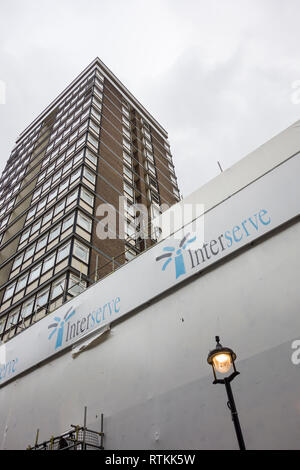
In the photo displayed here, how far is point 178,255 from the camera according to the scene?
1223 cm

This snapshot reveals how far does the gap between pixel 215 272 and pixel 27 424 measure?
341 inches

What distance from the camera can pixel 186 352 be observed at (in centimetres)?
990

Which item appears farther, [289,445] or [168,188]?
[168,188]

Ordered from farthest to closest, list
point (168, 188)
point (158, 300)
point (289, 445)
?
point (168, 188) → point (158, 300) → point (289, 445)

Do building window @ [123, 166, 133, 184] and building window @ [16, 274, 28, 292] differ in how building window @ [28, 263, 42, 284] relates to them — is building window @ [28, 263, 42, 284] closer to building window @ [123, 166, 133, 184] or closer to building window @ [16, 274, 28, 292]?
building window @ [16, 274, 28, 292]

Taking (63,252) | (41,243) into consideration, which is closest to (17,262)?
(41,243)

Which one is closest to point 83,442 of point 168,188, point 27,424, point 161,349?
point 161,349

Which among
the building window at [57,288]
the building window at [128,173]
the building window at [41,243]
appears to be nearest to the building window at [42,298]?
the building window at [57,288]

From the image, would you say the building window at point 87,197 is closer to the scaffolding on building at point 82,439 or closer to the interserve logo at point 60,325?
the interserve logo at point 60,325

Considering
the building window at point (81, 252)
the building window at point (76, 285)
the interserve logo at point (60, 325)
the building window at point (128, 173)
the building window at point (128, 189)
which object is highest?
the building window at point (128, 173)

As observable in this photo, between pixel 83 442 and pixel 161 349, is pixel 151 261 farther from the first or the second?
pixel 83 442

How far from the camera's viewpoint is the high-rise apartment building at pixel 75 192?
2244 centimetres

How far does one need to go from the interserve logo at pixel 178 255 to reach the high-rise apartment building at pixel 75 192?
252 cm

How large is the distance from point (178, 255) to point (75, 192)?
1672 centimetres
